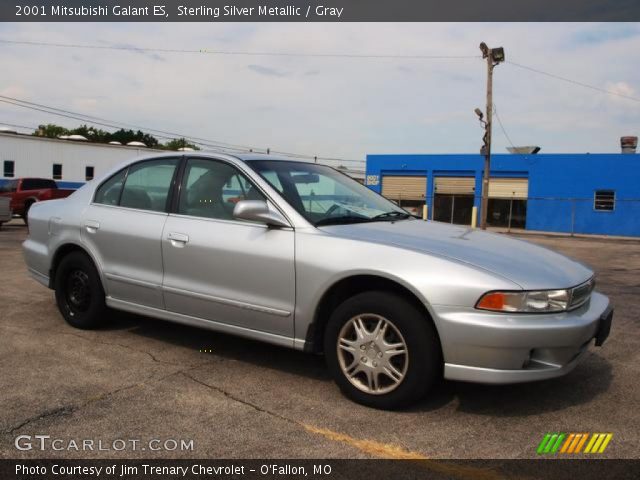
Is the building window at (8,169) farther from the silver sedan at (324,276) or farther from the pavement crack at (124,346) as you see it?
the pavement crack at (124,346)

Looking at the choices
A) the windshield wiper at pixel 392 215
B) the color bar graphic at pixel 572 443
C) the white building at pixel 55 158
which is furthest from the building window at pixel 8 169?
the color bar graphic at pixel 572 443

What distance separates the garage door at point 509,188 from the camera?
30203mm

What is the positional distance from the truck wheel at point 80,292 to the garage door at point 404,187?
28.6 m

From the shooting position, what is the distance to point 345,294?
366cm

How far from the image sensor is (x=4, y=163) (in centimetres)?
3039

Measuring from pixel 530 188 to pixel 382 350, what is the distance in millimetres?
28808

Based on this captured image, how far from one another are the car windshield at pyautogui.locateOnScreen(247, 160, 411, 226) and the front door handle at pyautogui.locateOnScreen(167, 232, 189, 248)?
0.72 meters

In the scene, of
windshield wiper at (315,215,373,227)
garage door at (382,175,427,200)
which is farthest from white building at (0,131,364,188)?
windshield wiper at (315,215,373,227)

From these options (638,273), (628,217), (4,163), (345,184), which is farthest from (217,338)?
(4,163)

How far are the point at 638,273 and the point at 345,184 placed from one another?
8393mm

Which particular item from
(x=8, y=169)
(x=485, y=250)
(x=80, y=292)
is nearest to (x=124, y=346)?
(x=80, y=292)

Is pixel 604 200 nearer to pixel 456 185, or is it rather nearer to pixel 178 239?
→ pixel 456 185

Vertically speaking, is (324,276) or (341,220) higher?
(341,220)

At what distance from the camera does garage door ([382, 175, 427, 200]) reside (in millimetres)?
32938
